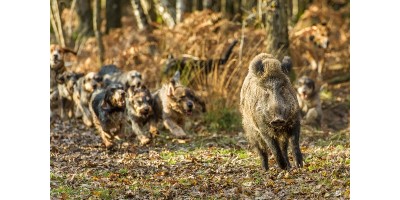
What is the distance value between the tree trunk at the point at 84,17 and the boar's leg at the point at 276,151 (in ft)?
66.7

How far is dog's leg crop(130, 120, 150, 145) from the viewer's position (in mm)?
15000

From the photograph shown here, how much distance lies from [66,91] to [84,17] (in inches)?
512

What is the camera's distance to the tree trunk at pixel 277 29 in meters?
17.8

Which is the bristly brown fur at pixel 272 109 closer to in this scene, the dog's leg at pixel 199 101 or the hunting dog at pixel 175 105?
the hunting dog at pixel 175 105

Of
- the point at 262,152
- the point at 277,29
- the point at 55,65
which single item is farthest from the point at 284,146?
the point at 55,65

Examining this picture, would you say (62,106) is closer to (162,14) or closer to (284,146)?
(162,14)

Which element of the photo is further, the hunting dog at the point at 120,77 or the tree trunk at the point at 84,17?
the tree trunk at the point at 84,17

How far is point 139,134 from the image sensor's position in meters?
15.2

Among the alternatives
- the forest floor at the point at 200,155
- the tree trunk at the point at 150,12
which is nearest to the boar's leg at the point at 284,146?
the forest floor at the point at 200,155

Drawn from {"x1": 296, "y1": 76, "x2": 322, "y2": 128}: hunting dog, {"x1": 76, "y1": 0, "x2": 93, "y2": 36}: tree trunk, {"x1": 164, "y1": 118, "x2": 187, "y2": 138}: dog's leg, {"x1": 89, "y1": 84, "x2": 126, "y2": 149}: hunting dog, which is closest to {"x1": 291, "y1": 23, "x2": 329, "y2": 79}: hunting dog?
{"x1": 296, "y1": 76, "x2": 322, "y2": 128}: hunting dog
